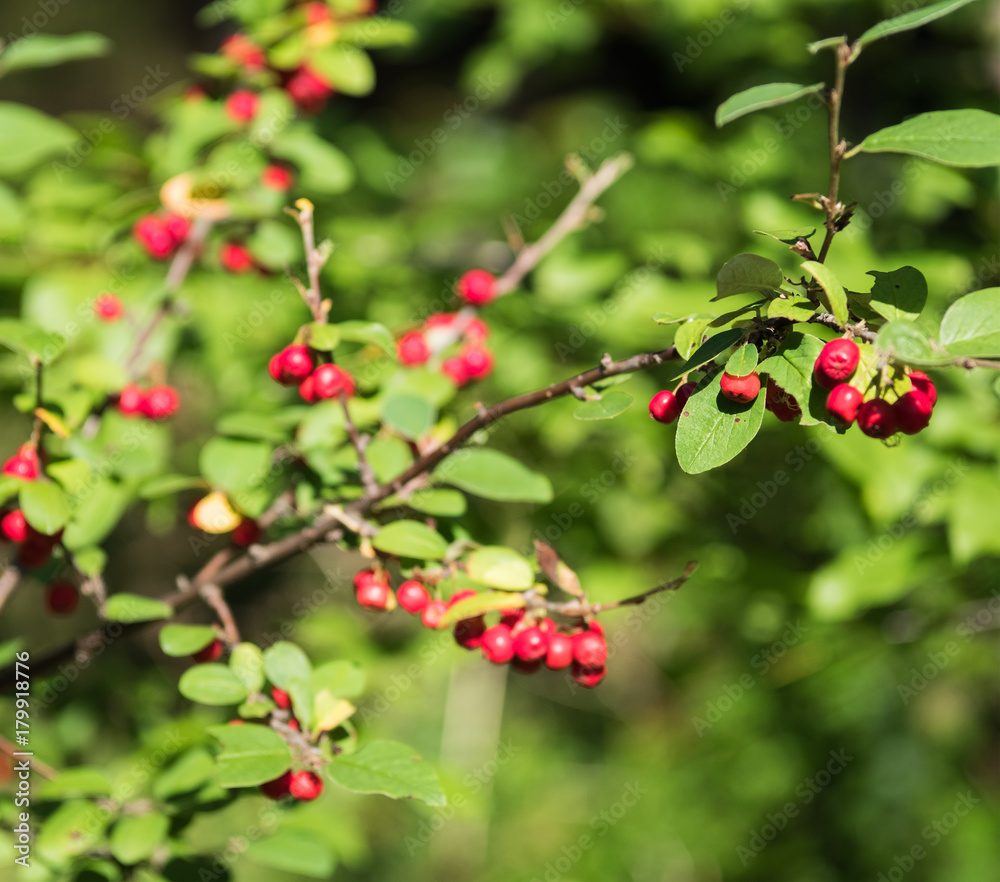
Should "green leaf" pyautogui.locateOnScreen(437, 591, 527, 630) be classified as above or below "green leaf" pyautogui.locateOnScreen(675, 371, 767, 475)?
below

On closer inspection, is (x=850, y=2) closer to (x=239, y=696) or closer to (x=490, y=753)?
(x=239, y=696)

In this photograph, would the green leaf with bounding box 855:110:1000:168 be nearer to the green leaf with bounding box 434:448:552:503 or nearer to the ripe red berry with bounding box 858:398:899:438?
the ripe red berry with bounding box 858:398:899:438

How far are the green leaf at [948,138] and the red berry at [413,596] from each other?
70 cm

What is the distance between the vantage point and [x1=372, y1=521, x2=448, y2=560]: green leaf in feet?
3.31

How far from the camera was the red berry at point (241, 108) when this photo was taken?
1.66m

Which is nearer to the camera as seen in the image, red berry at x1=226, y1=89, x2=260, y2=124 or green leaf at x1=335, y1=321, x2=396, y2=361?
green leaf at x1=335, y1=321, x2=396, y2=361

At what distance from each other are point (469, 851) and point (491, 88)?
9.37ft

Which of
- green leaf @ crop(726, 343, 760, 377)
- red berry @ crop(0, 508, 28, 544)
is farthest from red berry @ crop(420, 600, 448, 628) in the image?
red berry @ crop(0, 508, 28, 544)

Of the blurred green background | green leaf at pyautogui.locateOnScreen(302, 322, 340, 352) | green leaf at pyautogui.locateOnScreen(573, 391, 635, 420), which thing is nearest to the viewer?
green leaf at pyautogui.locateOnScreen(573, 391, 635, 420)

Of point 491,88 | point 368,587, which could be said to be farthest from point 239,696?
point 491,88

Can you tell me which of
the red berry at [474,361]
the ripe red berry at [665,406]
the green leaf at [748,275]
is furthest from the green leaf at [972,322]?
the red berry at [474,361]

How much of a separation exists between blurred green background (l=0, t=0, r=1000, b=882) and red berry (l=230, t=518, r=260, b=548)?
19.8 inches

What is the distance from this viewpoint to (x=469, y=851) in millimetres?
3191


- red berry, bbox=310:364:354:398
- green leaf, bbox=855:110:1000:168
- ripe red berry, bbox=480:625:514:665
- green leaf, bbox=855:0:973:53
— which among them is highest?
green leaf, bbox=855:0:973:53
